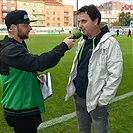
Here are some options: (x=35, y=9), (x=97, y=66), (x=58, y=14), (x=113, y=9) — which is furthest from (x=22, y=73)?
(x=113, y=9)

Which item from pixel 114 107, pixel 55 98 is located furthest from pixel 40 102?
pixel 55 98

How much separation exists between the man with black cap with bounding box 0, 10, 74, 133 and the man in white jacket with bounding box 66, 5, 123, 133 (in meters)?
0.35

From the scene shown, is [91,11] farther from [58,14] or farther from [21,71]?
[58,14]

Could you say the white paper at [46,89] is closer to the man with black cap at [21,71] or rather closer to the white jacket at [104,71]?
the man with black cap at [21,71]

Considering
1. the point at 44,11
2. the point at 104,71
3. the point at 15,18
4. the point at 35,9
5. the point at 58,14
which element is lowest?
the point at 104,71

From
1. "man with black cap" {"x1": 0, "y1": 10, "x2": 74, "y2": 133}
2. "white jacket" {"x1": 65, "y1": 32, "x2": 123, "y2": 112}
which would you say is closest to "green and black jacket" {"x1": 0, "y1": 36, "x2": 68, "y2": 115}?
"man with black cap" {"x1": 0, "y1": 10, "x2": 74, "y2": 133}

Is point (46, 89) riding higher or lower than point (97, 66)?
lower

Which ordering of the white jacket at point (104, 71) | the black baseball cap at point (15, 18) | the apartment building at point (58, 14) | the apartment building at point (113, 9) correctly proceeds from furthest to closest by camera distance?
1. the apartment building at point (113, 9)
2. the apartment building at point (58, 14)
3. the white jacket at point (104, 71)
4. the black baseball cap at point (15, 18)

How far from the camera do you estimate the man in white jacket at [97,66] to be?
8.14ft

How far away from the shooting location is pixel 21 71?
2.29 metres

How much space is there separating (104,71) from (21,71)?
85cm

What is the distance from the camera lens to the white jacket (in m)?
2.47

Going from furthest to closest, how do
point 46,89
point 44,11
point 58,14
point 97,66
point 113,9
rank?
1. point 113,9
2. point 58,14
3. point 44,11
4. point 46,89
5. point 97,66

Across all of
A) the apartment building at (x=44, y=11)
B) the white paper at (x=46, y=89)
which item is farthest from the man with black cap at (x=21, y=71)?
the apartment building at (x=44, y=11)
